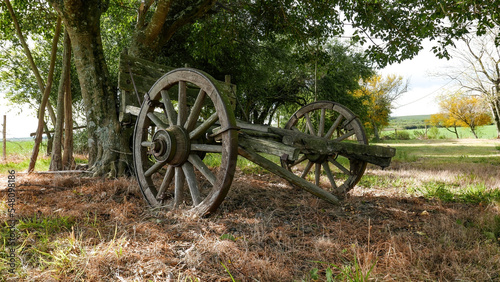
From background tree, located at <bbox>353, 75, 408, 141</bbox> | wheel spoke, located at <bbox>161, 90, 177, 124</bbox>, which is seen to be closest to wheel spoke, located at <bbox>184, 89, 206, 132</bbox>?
wheel spoke, located at <bbox>161, 90, 177, 124</bbox>

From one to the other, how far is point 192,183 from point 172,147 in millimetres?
441

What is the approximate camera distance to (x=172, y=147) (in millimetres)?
2996

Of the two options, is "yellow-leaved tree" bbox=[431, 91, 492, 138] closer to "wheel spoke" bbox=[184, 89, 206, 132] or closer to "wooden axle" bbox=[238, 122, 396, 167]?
"wooden axle" bbox=[238, 122, 396, 167]

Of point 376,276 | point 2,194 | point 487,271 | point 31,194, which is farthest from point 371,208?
point 2,194

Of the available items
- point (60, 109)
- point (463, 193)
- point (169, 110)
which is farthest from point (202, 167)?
point (60, 109)

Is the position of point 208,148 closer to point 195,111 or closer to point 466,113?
point 195,111

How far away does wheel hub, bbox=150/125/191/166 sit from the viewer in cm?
301

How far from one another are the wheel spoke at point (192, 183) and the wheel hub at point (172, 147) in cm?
8

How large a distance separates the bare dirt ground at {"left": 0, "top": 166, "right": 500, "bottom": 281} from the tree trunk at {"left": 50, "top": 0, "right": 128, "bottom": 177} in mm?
1290

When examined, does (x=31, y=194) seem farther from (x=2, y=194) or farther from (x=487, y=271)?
(x=487, y=271)

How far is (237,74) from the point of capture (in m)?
12.3

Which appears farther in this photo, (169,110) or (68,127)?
(68,127)

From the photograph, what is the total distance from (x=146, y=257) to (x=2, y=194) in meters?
3.19

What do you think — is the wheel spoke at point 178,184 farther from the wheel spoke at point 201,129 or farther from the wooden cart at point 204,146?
the wheel spoke at point 201,129
